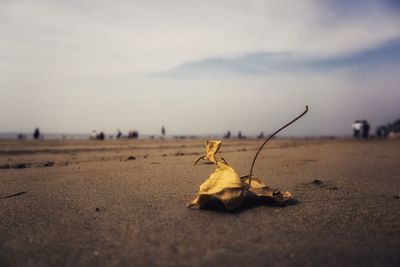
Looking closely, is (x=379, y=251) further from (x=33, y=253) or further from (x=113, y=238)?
(x=33, y=253)

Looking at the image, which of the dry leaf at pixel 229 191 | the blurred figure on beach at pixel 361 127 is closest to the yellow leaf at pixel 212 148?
the dry leaf at pixel 229 191

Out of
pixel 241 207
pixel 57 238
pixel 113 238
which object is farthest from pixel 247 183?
pixel 57 238

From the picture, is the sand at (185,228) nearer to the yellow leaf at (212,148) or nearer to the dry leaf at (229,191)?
the dry leaf at (229,191)

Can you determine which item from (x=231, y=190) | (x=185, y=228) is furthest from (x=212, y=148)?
(x=185, y=228)

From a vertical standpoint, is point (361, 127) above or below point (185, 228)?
above

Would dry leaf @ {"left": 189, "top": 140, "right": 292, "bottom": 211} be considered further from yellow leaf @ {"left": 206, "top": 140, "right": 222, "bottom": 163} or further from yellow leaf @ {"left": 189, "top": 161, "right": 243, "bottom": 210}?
yellow leaf @ {"left": 206, "top": 140, "right": 222, "bottom": 163}

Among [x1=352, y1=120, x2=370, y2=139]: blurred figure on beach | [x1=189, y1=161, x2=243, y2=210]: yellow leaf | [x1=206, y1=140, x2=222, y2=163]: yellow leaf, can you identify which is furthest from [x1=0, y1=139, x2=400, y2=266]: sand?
[x1=352, y1=120, x2=370, y2=139]: blurred figure on beach

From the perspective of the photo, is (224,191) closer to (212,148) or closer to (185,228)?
(185,228)

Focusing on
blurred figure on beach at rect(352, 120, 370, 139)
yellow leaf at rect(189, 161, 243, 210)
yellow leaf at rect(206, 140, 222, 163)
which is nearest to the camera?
yellow leaf at rect(189, 161, 243, 210)

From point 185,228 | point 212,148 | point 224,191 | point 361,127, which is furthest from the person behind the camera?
point 361,127
